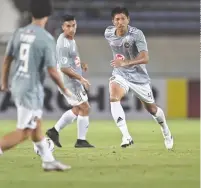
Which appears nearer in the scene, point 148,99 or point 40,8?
point 40,8

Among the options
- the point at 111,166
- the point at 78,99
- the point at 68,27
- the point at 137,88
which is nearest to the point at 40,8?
the point at 111,166

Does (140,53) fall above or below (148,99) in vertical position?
above

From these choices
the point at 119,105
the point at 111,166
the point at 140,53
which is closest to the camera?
the point at 111,166

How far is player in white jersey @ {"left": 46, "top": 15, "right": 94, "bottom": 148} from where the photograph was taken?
1035 cm

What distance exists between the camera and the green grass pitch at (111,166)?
6.65m

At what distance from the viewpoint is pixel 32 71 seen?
7383mm

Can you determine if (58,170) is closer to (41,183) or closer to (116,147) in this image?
(41,183)

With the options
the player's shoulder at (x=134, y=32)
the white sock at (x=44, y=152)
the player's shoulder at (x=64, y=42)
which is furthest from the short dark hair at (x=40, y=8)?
the player's shoulder at (x=64, y=42)

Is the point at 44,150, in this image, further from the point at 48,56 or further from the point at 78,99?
the point at 78,99

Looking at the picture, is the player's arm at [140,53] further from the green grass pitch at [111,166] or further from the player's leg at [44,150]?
the player's leg at [44,150]

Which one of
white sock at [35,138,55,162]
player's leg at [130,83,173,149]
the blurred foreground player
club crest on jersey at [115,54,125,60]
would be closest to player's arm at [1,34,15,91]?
the blurred foreground player

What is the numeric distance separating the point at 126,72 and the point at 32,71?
10.2ft

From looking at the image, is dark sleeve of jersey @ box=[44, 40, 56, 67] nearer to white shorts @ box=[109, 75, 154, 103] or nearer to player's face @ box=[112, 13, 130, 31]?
player's face @ box=[112, 13, 130, 31]

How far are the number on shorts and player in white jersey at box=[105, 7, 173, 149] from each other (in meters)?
2.76
